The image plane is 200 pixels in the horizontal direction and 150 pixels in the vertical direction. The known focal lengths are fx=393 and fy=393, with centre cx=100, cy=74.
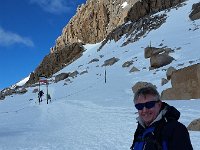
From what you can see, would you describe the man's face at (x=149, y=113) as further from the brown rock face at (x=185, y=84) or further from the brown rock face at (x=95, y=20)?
the brown rock face at (x=95, y=20)

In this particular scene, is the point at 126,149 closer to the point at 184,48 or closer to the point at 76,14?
the point at 184,48

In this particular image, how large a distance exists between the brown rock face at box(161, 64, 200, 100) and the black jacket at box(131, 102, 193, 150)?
15313mm

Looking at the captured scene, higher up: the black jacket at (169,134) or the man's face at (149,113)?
the man's face at (149,113)

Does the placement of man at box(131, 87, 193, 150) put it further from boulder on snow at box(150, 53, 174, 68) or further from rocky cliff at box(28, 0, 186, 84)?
rocky cliff at box(28, 0, 186, 84)

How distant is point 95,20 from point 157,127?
10570cm

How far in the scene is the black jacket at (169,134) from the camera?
120 inches

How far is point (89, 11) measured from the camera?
366 feet

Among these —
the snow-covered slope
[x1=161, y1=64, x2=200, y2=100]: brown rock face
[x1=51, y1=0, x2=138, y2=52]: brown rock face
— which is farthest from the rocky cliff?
[x1=161, y1=64, x2=200, y2=100]: brown rock face

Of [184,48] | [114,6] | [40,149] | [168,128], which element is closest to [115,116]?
[40,149]

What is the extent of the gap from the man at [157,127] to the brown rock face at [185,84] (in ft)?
49.7

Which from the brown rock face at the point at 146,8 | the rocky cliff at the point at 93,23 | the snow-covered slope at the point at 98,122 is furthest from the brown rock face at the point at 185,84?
the brown rock face at the point at 146,8

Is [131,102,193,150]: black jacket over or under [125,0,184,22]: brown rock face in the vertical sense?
under

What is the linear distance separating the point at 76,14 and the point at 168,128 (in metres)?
121

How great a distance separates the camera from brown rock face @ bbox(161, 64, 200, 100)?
1855 centimetres
